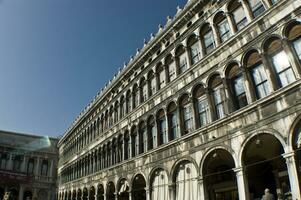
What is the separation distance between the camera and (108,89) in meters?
28.8

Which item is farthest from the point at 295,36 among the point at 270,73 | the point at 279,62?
the point at 270,73

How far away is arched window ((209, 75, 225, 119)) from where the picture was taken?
1484 cm

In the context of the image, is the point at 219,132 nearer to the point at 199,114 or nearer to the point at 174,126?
the point at 199,114

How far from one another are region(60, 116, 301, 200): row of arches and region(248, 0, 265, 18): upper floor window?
5.73m

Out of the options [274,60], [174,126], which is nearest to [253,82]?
[274,60]

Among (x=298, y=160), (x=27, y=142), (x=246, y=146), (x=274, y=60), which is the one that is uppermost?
(x=27, y=142)

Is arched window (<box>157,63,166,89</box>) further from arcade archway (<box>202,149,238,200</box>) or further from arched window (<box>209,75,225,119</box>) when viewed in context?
arcade archway (<box>202,149,238,200</box>)

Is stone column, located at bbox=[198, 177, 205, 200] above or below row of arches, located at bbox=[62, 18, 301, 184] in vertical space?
below

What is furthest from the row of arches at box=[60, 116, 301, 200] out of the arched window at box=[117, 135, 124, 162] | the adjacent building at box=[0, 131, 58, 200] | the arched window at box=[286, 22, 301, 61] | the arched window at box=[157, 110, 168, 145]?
the adjacent building at box=[0, 131, 58, 200]

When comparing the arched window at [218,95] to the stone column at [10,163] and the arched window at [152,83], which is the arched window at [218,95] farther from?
the stone column at [10,163]

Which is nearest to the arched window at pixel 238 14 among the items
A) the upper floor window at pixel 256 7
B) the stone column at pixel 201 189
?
the upper floor window at pixel 256 7

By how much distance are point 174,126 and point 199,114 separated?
2472 millimetres

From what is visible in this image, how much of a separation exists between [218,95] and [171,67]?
550cm

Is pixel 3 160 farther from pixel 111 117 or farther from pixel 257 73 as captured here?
pixel 257 73
